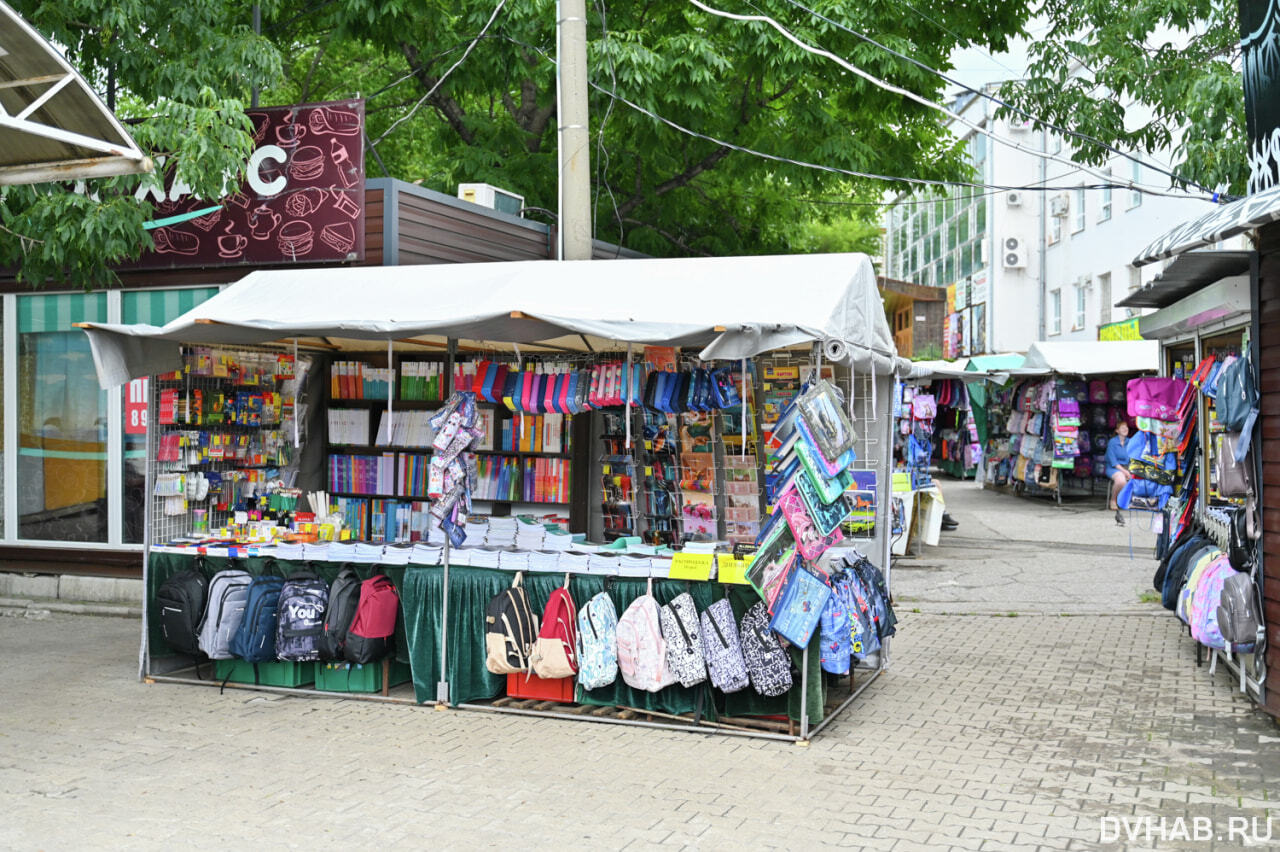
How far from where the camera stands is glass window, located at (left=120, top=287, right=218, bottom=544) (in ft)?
35.5

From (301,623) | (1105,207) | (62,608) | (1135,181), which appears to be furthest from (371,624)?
(1105,207)

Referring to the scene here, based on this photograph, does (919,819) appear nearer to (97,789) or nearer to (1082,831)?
(1082,831)

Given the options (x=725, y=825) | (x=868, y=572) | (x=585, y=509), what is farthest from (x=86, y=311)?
(x=725, y=825)

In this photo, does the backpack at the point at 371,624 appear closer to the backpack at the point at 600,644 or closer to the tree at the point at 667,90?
the backpack at the point at 600,644

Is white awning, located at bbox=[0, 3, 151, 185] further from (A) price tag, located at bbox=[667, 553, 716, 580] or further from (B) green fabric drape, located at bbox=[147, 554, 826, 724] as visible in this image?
(A) price tag, located at bbox=[667, 553, 716, 580]

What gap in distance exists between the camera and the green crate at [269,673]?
7.95 m

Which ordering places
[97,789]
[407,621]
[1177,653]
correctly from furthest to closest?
[1177,653] → [407,621] → [97,789]

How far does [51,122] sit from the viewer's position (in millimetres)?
6750

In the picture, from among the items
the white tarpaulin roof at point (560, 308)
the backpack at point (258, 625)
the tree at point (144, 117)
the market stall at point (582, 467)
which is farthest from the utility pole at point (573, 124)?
the backpack at point (258, 625)

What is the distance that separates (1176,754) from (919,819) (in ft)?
6.06

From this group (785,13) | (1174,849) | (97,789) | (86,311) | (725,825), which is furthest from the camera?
(785,13)

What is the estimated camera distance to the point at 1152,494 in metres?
9.77

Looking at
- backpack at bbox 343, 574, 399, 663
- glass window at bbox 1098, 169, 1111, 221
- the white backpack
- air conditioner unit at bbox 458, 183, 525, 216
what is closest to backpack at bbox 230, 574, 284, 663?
backpack at bbox 343, 574, 399, 663

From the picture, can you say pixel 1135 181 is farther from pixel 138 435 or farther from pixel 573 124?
pixel 138 435
